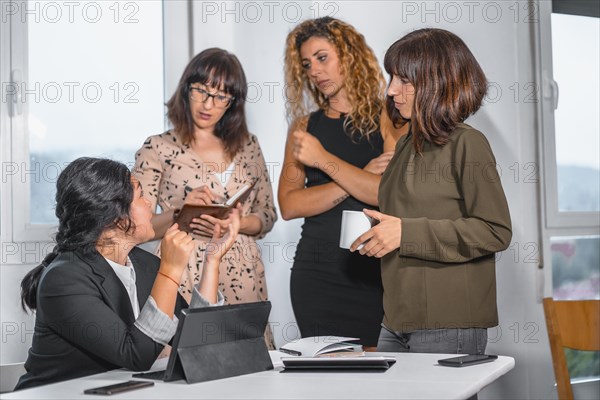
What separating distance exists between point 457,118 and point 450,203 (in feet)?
0.70

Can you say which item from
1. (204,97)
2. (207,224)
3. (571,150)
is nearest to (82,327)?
(207,224)

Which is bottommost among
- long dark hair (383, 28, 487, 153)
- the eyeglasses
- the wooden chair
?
the wooden chair

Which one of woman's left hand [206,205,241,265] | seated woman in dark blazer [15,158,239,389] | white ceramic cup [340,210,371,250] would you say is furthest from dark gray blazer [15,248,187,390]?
white ceramic cup [340,210,371,250]

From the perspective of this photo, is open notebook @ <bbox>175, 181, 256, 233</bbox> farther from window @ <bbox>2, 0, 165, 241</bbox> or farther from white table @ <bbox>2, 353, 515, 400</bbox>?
window @ <bbox>2, 0, 165, 241</bbox>

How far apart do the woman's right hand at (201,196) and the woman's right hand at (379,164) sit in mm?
511

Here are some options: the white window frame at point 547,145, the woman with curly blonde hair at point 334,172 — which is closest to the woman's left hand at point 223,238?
the woman with curly blonde hair at point 334,172

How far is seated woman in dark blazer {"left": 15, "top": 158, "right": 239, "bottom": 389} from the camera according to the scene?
1.75m

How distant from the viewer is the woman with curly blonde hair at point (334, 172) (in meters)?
2.54

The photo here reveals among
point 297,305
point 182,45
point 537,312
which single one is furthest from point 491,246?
point 182,45

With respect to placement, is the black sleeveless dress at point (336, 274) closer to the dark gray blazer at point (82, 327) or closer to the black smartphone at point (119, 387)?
the dark gray blazer at point (82, 327)

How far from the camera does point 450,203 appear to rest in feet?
6.44

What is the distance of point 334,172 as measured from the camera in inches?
98.4

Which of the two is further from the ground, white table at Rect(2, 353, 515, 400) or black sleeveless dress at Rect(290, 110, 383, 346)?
black sleeveless dress at Rect(290, 110, 383, 346)

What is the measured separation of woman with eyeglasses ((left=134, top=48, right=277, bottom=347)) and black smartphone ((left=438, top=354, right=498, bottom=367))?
1094mm
